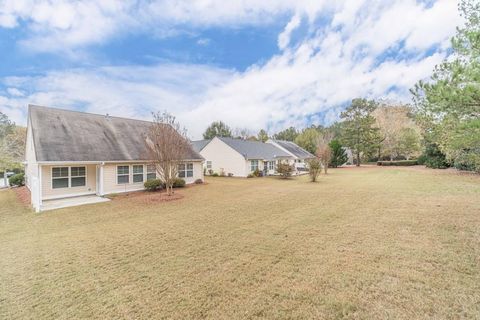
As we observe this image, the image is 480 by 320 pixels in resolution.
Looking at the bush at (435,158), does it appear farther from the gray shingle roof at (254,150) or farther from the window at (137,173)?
the window at (137,173)

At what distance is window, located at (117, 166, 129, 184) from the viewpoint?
50.3 ft

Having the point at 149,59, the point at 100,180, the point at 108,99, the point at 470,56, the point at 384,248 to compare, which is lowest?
the point at 384,248

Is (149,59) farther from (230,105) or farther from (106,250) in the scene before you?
(230,105)

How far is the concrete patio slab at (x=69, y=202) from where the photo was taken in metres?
11.4

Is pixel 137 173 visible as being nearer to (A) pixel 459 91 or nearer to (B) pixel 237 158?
(B) pixel 237 158

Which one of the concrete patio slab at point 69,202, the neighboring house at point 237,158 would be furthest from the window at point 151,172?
the neighboring house at point 237,158

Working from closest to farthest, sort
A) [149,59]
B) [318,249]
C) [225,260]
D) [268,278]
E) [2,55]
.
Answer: [268,278] < [225,260] < [318,249] < [2,55] < [149,59]

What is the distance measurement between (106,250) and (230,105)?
121 feet

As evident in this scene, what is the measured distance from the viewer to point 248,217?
8.73m

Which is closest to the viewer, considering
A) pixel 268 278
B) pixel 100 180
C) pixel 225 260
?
pixel 268 278

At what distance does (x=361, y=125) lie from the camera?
3972cm

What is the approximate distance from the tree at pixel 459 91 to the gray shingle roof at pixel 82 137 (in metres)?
16.2

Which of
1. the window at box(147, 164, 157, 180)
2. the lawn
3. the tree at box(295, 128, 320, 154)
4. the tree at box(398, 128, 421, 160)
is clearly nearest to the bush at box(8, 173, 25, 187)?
the window at box(147, 164, 157, 180)

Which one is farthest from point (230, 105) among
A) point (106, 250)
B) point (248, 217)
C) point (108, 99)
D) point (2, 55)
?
point (106, 250)
